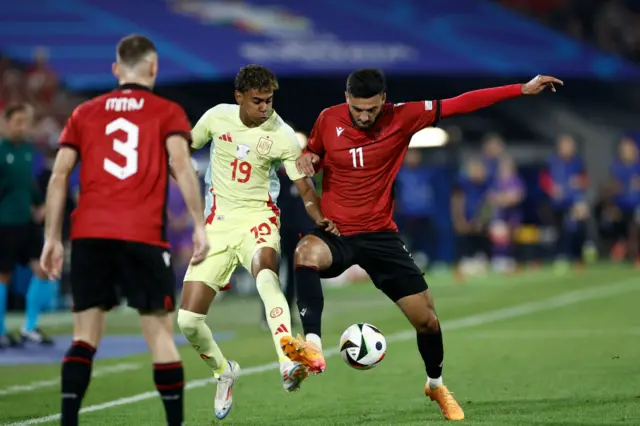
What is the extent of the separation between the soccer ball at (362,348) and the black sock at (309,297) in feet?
0.81

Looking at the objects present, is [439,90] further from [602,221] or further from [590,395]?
[590,395]

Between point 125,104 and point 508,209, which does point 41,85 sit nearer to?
point 508,209

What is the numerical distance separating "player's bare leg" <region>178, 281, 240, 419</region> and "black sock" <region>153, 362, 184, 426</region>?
1733 mm

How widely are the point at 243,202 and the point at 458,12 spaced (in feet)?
67.0

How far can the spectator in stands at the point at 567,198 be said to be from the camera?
78.6 ft

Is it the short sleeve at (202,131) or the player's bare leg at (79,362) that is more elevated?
the short sleeve at (202,131)

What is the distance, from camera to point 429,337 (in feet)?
27.2

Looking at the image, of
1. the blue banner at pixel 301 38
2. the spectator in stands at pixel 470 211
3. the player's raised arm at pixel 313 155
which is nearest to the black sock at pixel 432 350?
the player's raised arm at pixel 313 155

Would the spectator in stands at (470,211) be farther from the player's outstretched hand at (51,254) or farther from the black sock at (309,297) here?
the player's outstretched hand at (51,254)

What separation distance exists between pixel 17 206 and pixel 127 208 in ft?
23.6

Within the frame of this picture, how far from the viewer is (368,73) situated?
320 inches

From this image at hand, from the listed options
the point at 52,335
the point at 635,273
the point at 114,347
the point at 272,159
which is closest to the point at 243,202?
the point at 272,159

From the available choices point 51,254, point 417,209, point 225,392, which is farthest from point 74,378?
point 417,209

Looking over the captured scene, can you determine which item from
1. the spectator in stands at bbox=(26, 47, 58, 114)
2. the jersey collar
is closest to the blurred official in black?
the jersey collar
